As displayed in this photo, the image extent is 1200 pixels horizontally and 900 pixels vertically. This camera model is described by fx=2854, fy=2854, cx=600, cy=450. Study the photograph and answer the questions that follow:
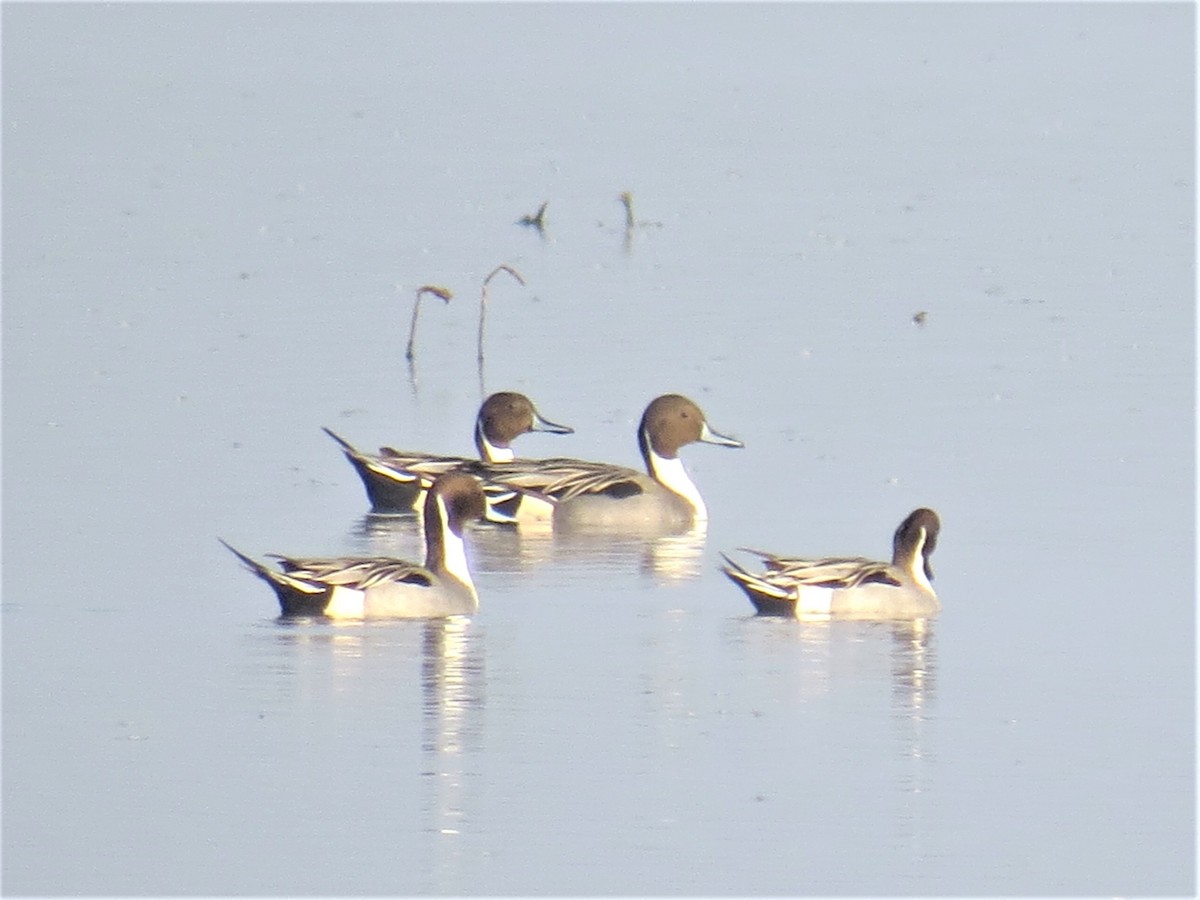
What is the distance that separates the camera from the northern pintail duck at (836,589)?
1105 cm

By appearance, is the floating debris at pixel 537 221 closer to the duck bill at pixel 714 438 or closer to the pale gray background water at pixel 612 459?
the pale gray background water at pixel 612 459

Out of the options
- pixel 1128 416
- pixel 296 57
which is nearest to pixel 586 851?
pixel 1128 416

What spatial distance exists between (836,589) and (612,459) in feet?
12.2

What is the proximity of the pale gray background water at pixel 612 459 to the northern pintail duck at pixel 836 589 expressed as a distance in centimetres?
18

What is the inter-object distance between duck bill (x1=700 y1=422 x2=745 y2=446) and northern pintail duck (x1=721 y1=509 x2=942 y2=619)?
2723mm

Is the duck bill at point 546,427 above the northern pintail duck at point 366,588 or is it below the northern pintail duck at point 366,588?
above

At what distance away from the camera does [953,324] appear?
57.0 feet

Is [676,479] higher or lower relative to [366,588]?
higher

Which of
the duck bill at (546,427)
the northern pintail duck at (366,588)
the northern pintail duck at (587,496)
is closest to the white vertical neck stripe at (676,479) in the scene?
the northern pintail duck at (587,496)

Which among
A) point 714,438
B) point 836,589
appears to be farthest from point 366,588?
point 714,438

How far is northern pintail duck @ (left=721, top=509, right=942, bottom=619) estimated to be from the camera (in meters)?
11.1

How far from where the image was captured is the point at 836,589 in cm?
1109

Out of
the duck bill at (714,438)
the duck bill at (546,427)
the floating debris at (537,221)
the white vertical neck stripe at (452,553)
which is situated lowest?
the white vertical neck stripe at (452,553)

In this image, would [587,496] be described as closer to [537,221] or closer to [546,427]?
[546,427]
